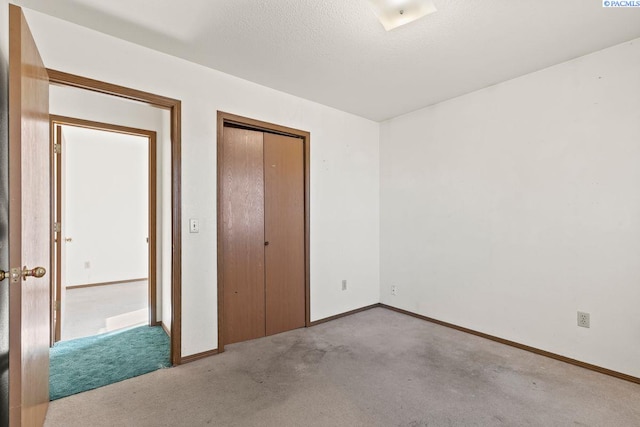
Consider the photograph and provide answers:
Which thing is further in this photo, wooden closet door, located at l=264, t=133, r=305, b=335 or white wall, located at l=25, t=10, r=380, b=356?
wooden closet door, located at l=264, t=133, r=305, b=335

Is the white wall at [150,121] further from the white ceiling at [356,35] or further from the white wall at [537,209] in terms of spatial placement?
the white wall at [537,209]

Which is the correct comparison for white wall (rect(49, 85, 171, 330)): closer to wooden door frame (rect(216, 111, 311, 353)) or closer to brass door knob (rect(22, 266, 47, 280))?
wooden door frame (rect(216, 111, 311, 353))

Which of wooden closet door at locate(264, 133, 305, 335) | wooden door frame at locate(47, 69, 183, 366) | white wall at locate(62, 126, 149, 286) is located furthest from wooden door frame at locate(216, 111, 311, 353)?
white wall at locate(62, 126, 149, 286)

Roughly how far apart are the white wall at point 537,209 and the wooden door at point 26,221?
3343mm

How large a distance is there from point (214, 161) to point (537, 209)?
2.90 m

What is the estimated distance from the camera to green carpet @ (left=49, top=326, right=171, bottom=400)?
216 cm

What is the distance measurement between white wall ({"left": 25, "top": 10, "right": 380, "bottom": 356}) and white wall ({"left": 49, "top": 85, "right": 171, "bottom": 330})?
0.47 metres

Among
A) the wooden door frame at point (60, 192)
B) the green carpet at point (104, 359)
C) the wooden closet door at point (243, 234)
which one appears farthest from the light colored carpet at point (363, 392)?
the wooden door frame at point (60, 192)

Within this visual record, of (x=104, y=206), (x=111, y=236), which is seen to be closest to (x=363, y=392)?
(x=111, y=236)

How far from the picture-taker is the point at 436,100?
335cm

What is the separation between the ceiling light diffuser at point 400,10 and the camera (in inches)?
71.7

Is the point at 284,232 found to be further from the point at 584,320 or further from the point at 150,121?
the point at 584,320

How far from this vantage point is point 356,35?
2.14 metres

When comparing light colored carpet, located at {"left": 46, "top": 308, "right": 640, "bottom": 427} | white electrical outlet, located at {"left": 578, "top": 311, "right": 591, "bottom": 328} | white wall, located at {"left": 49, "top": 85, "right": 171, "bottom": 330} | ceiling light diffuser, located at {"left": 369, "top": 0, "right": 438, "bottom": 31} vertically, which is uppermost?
ceiling light diffuser, located at {"left": 369, "top": 0, "right": 438, "bottom": 31}
